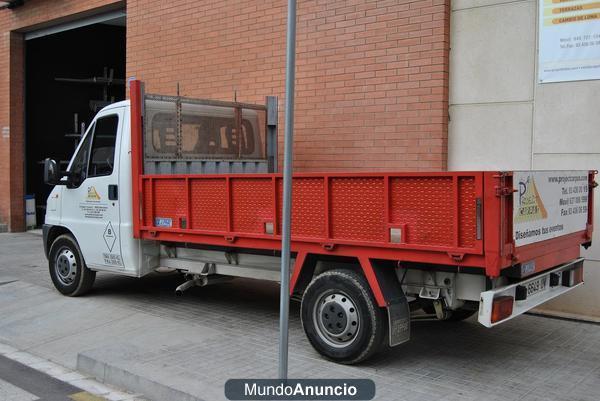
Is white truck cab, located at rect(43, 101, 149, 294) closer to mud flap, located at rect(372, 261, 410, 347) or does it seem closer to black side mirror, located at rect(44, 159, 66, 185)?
black side mirror, located at rect(44, 159, 66, 185)

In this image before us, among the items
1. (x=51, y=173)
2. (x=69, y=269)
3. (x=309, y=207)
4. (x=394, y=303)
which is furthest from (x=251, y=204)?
(x=69, y=269)

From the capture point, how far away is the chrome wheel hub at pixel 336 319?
544 centimetres

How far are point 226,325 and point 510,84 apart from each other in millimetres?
4240

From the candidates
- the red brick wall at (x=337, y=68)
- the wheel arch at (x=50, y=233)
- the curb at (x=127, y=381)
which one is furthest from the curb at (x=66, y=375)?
the red brick wall at (x=337, y=68)

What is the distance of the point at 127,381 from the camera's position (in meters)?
5.32

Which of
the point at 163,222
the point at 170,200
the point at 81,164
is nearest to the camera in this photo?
the point at 170,200

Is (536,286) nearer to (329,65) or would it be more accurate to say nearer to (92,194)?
(329,65)

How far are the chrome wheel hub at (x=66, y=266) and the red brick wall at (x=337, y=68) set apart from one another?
3374mm

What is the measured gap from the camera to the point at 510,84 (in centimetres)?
762

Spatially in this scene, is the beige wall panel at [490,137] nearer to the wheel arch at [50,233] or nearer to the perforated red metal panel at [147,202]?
the perforated red metal panel at [147,202]

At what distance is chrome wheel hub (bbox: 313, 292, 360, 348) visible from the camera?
5.44 metres

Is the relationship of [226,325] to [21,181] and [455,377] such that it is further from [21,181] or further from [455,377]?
[21,181]

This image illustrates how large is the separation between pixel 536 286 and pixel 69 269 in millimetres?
5688

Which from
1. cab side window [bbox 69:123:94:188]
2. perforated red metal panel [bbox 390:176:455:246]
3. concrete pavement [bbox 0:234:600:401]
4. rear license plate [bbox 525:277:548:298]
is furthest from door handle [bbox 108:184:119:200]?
rear license plate [bbox 525:277:548:298]
